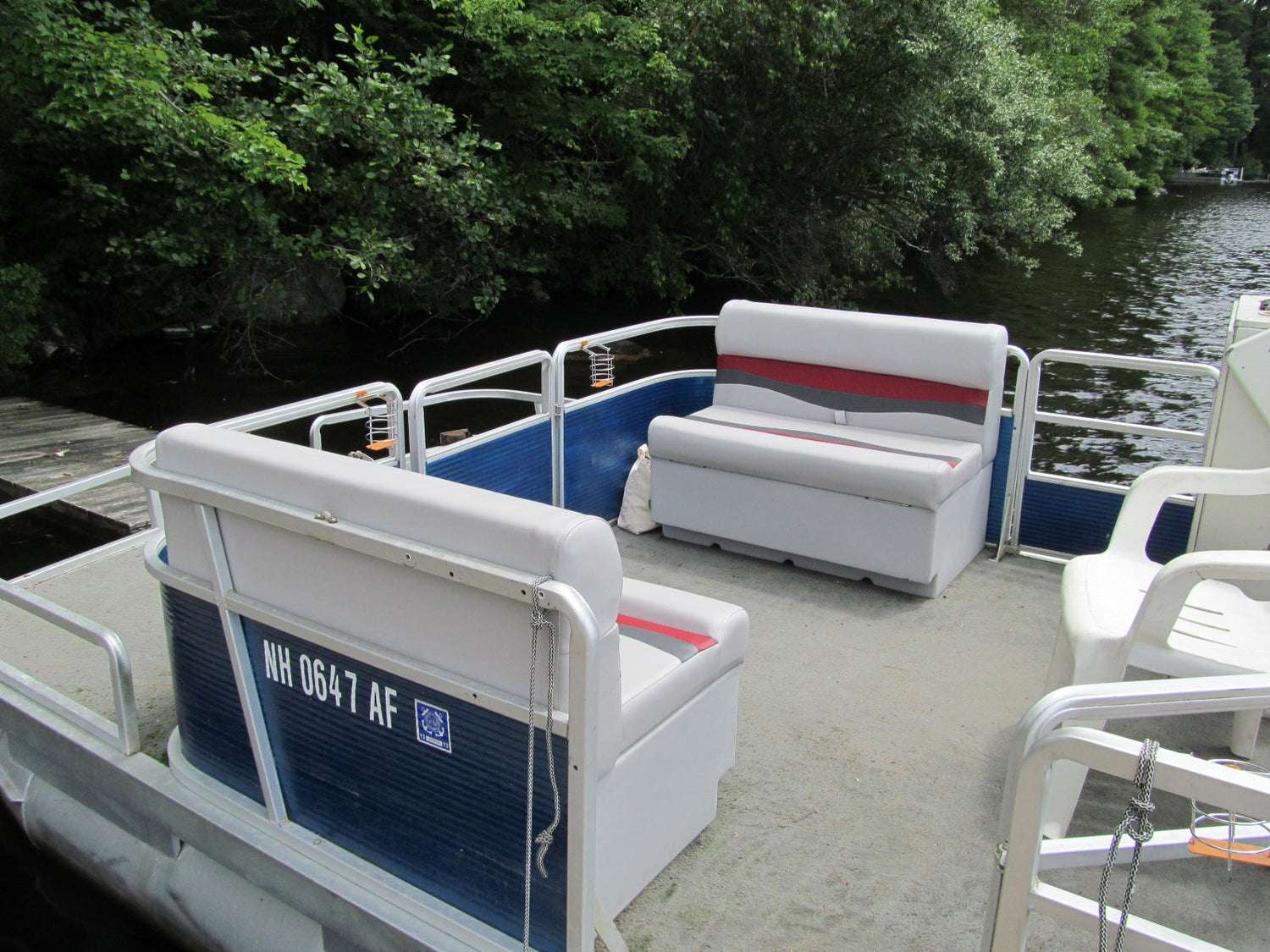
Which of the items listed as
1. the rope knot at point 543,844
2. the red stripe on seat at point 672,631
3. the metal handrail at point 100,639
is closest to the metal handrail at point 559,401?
the metal handrail at point 100,639

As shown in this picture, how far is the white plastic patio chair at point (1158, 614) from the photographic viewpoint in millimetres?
2748

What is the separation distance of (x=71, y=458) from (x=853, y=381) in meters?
6.28

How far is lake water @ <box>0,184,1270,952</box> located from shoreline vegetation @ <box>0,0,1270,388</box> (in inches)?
24.2

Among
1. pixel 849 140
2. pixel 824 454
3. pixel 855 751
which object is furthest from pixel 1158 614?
pixel 849 140

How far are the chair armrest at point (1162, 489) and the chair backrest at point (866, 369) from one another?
45.1 inches

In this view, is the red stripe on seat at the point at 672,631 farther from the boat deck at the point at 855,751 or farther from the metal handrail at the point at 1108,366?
the metal handrail at the point at 1108,366

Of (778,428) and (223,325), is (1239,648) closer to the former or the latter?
(778,428)

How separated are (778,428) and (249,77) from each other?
6.83 meters

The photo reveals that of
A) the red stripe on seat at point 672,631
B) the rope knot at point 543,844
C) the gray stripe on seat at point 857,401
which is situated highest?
the gray stripe on seat at point 857,401

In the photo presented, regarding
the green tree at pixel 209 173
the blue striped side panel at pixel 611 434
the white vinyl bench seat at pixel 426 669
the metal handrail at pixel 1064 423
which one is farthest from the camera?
the green tree at pixel 209 173

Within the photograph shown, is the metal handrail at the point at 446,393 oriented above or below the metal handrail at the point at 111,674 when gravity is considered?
above

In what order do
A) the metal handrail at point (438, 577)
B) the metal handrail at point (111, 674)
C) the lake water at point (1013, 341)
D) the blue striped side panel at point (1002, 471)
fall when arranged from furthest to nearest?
the blue striped side panel at point (1002, 471) < the lake water at point (1013, 341) < the metal handrail at point (111, 674) < the metal handrail at point (438, 577)

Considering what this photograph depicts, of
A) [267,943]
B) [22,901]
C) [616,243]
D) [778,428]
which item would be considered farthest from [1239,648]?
[616,243]

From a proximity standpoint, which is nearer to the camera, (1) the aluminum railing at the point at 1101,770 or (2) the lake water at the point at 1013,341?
(1) the aluminum railing at the point at 1101,770
